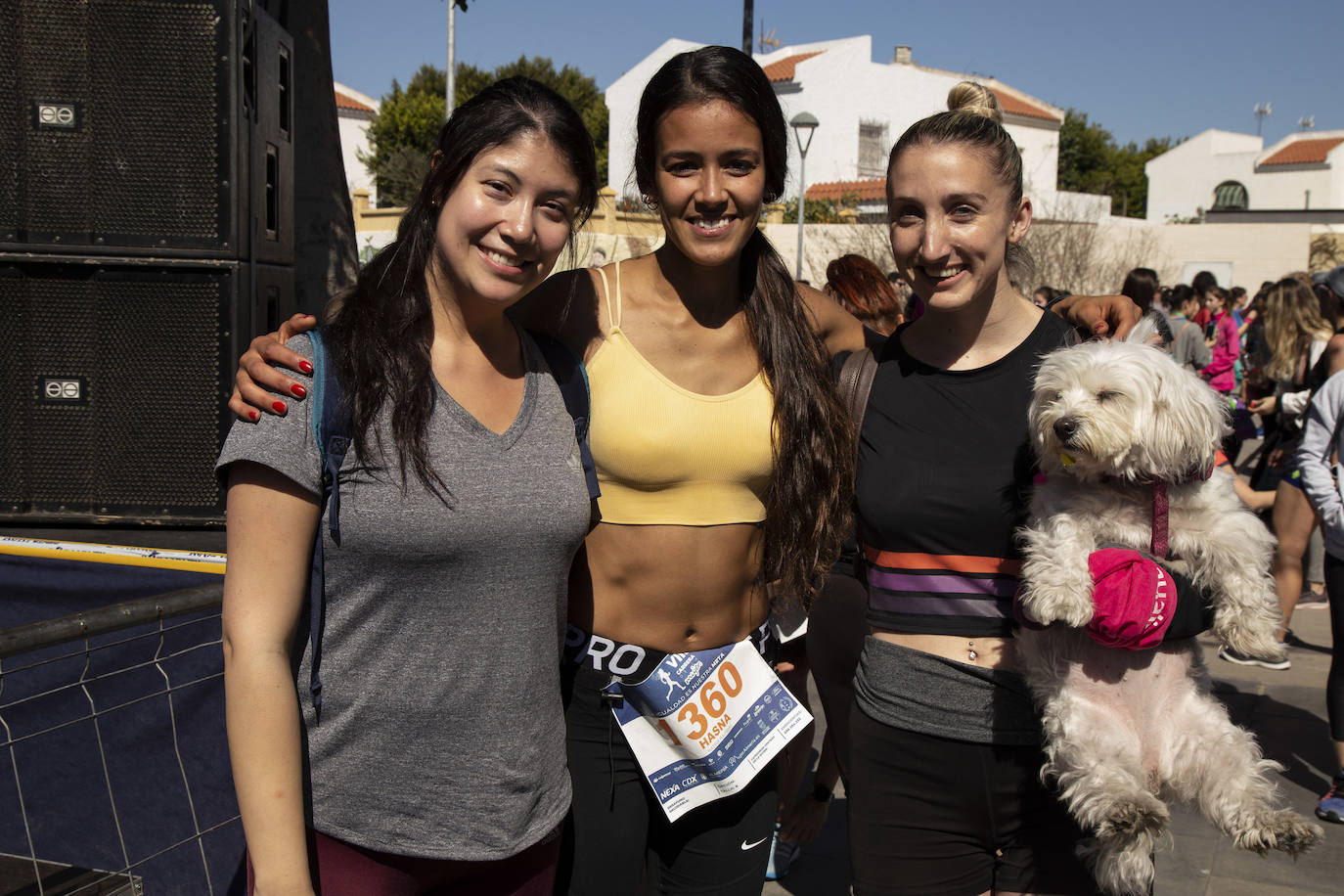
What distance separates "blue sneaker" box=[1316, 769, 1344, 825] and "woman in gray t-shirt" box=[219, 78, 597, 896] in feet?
13.2

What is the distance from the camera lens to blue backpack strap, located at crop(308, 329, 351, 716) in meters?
1.59

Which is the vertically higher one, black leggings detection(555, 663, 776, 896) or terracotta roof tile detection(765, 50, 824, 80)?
terracotta roof tile detection(765, 50, 824, 80)

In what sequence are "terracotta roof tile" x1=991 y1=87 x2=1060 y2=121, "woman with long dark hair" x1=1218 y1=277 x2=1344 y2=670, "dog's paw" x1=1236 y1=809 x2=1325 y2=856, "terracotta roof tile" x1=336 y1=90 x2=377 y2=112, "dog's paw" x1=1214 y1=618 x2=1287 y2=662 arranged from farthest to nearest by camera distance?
1. "terracotta roof tile" x1=336 y1=90 x2=377 y2=112
2. "terracotta roof tile" x1=991 y1=87 x2=1060 y2=121
3. "woman with long dark hair" x1=1218 y1=277 x2=1344 y2=670
4. "dog's paw" x1=1214 y1=618 x2=1287 y2=662
5. "dog's paw" x1=1236 y1=809 x2=1325 y2=856

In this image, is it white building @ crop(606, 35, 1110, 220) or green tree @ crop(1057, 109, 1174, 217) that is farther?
green tree @ crop(1057, 109, 1174, 217)

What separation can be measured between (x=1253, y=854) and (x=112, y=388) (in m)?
4.58

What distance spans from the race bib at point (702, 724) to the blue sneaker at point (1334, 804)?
11.3 feet

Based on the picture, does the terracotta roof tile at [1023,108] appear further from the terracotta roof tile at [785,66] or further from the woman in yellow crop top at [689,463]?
the woman in yellow crop top at [689,463]

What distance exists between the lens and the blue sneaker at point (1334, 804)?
439 cm

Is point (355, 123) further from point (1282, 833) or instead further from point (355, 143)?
point (1282, 833)

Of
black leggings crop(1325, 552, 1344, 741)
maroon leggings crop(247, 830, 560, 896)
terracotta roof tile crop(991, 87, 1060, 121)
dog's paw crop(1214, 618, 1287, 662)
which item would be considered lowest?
black leggings crop(1325, 552, 1344, 741)

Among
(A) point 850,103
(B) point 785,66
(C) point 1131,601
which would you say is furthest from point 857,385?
(B) point 785,66

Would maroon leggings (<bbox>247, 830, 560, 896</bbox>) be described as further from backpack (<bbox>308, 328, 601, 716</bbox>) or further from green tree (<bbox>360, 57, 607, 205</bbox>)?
green tree (<bbox>360, 57, 607, 205</bbox>)

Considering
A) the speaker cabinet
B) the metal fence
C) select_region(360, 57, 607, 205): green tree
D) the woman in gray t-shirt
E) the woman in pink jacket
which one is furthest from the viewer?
select_region(360, 57, 607, 205): green tree

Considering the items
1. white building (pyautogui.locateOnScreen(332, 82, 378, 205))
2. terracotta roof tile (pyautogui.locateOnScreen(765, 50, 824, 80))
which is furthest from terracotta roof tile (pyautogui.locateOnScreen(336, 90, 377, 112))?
terracotta roof tile (pyautogui.locateOnScreen(765, 50, 824, 80))
